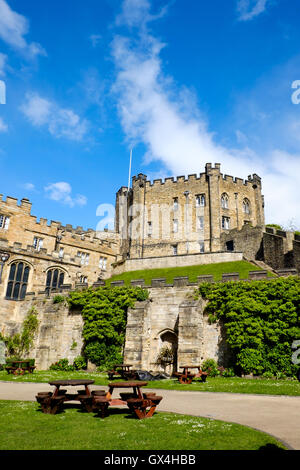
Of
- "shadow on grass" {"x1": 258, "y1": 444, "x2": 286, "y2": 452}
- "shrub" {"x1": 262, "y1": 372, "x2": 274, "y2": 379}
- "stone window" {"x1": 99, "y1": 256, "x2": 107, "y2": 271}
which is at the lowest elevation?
"shadow on grass" {"x1": 258, "y1": 444, "x2": 286, "y2": 452}

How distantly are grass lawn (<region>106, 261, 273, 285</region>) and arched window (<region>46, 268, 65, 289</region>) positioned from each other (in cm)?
470

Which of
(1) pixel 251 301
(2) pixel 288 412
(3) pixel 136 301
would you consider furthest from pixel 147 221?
(2) pixel 288 412

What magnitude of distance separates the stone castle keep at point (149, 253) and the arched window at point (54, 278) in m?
0.10

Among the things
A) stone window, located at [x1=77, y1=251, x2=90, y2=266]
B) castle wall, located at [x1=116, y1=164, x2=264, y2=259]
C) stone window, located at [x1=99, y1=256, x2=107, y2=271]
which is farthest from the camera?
castle wall, located at [x1=116, y1=164, x2=264, y2=259]

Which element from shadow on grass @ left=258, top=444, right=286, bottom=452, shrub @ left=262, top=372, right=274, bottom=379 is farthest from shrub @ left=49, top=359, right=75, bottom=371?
shadow on grass @ left=258, top=444, right=286, bottom=452

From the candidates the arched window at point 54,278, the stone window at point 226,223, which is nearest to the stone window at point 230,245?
the stone window at point 226,223

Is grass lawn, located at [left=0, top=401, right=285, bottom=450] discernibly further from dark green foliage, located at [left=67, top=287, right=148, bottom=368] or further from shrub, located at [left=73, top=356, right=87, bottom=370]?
shrub, located at [left=73, top=356, right=87, bottom=370]

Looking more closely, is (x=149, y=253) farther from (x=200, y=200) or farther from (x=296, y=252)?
(x=296, y=252)

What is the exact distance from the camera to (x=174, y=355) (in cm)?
2227

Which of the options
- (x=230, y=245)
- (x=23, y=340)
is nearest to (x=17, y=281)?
(x=23, y=340)

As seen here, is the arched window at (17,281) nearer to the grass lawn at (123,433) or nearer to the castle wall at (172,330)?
the castle wall at (172,330)

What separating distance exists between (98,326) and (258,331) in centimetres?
1069

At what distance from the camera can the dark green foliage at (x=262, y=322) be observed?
61.7 feet

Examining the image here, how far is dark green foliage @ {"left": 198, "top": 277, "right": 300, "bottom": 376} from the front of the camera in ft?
61.7
